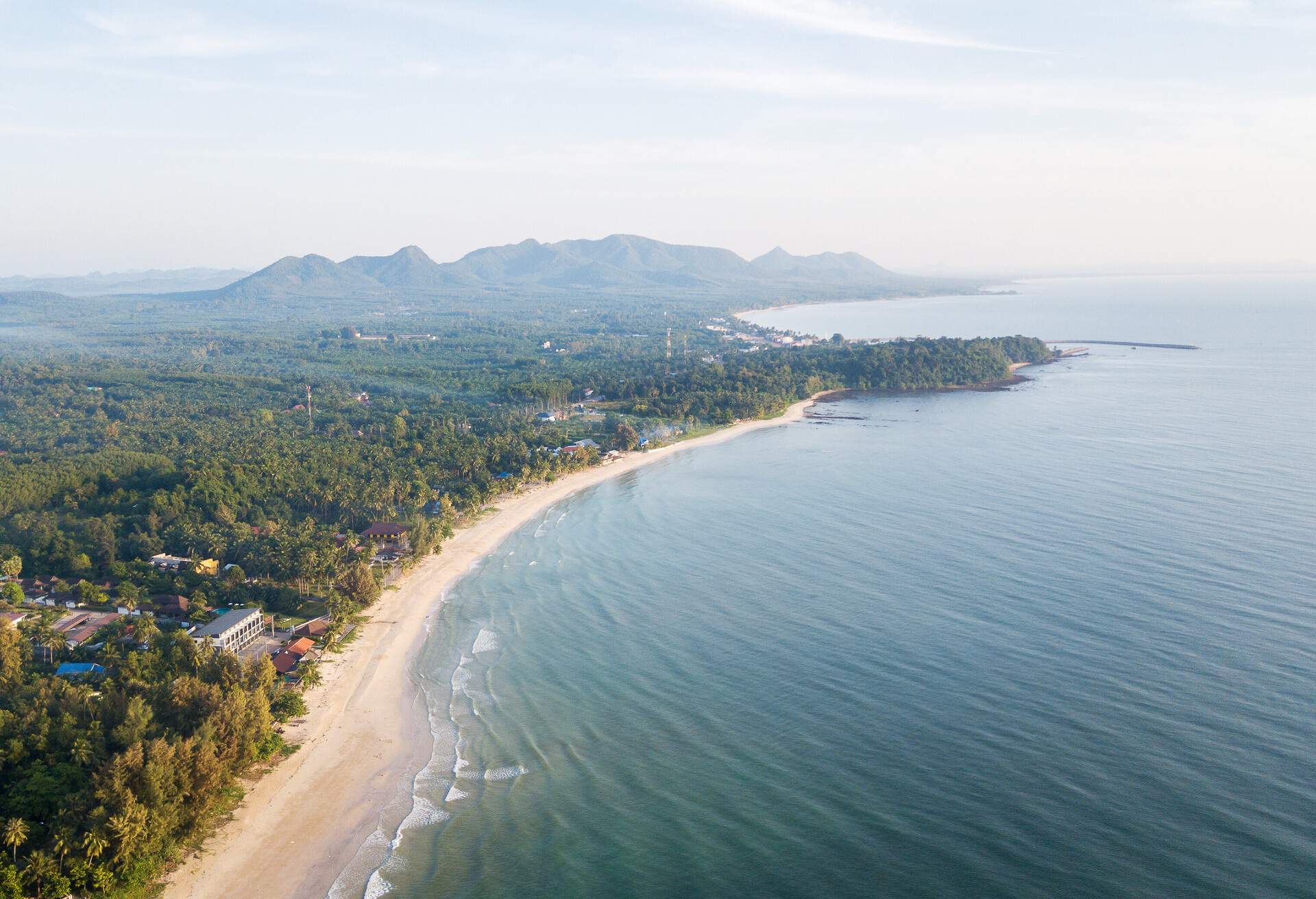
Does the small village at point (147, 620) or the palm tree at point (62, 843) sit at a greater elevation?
the palm tree at point (62, 843)

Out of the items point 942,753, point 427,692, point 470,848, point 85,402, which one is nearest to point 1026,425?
point 942,753

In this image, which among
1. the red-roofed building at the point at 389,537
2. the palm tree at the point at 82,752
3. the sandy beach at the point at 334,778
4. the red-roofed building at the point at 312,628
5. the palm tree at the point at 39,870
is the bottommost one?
the sandy beach at the point at 334,778

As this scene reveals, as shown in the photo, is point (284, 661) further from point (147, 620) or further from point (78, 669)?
point (78, 669)

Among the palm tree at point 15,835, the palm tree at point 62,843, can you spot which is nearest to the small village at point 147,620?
the palm tree at point 15,835

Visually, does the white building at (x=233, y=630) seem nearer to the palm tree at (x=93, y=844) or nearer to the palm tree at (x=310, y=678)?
the palm tree at (x=310, y=678)

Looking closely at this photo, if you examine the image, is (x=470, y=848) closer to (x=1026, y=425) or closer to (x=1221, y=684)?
(x=1221, y=684)

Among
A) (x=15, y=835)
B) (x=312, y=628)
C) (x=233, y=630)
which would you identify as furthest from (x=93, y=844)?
(x=312, y=628)

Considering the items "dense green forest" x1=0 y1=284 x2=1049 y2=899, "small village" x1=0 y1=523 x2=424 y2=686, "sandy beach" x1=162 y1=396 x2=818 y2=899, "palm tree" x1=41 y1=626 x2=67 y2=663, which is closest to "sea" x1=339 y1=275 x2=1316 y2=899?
"sandy beach" x1=162 y1=396 x2=818 y2=899

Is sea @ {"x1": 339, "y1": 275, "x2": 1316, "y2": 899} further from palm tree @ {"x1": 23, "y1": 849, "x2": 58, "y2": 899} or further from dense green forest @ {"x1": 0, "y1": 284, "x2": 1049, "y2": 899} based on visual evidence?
palm tree @ {"x1": 23, "y1": 849, "x2": 58, "y2": 899}
